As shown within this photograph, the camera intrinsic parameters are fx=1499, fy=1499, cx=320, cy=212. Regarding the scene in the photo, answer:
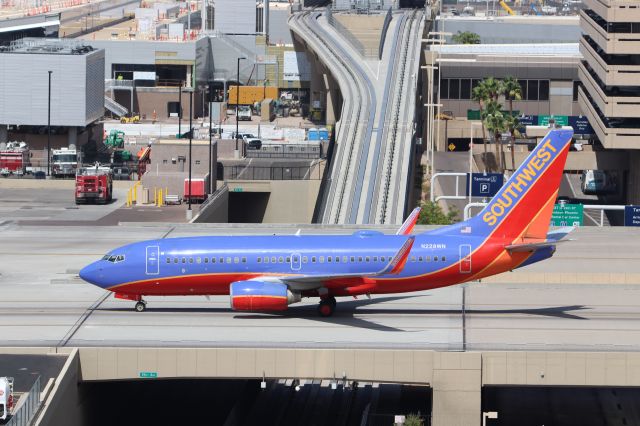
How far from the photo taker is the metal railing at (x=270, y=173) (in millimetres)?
139125

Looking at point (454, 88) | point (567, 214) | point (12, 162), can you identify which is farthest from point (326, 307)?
point (454, 88)

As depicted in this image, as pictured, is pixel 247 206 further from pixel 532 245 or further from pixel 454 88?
pixel 532 245

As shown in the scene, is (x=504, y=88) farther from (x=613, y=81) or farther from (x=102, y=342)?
(x=102, y=342)

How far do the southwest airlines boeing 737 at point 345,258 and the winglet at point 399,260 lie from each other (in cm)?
100

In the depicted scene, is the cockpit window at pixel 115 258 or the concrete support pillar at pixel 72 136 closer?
the cockpit window at pixel 115 258

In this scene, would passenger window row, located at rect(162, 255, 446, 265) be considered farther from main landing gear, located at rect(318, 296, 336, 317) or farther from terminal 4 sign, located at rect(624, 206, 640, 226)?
terminal 4 sign, located at rect(624, 206, 640, 226)

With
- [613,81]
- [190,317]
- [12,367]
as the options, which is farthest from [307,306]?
[613,81]

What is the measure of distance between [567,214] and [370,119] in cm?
4218

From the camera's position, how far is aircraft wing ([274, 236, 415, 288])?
219ft

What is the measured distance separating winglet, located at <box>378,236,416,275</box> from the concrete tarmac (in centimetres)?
283

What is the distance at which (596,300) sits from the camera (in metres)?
76.7

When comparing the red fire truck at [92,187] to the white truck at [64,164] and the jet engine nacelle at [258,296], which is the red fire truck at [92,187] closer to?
the white truck at [64,164]

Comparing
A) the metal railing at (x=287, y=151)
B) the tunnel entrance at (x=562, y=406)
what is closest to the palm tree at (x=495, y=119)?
the metal railing at (x=287, y=151)

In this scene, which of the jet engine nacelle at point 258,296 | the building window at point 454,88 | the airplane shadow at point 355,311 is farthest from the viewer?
the building window at point 454,88
